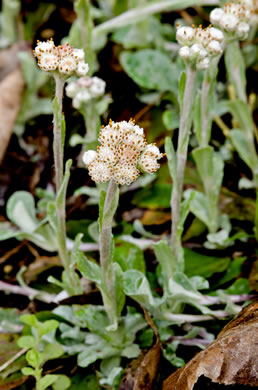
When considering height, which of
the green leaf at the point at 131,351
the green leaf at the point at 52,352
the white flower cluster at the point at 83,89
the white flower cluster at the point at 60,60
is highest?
the white flower cluster at the point at 60,60

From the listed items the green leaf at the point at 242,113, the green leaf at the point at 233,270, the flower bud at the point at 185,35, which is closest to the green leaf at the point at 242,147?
the green leaf at the point at 242,113

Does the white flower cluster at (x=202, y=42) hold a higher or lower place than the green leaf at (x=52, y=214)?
higher

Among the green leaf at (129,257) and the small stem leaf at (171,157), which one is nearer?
the small stem leaf at (171,157)

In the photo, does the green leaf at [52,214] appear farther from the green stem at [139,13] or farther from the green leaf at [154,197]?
the green stem at [139,13]

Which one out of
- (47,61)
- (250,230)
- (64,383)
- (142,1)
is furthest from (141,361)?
(142,1)

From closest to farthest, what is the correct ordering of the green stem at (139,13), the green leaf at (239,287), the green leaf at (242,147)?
1. the green leaf at (239,287)
2. the green leaf at (242,147)
3. the green stem at (139,13)

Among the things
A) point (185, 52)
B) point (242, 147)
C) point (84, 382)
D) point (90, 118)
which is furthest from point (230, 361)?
point (90, 118)

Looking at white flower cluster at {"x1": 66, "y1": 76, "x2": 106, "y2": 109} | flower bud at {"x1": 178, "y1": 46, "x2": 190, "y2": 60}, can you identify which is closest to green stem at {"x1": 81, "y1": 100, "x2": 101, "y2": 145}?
white flower cluster at {"x1": 66, "y1": 76, "x2": 106, "y2": 109}
